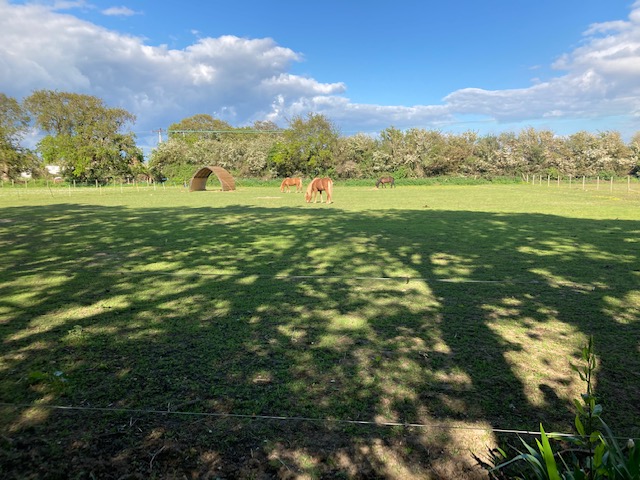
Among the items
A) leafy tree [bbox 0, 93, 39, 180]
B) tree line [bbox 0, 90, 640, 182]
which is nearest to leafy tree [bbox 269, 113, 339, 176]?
tree line [bbox 0, 90, 640, 182]

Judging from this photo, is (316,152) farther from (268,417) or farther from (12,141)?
(268,417)

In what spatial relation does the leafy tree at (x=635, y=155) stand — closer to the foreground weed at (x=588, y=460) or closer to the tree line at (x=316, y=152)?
the tree line at (x=316, y=152)

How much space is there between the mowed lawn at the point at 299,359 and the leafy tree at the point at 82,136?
171 ft

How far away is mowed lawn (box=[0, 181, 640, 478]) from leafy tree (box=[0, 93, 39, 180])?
44.0 metres

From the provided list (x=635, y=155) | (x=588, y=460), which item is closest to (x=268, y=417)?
(x=588, y=460)

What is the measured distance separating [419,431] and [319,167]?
53.4 meters

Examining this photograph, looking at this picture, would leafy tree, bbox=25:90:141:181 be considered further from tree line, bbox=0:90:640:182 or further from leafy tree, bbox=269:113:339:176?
leafy tree, bbox=269:113:339:176

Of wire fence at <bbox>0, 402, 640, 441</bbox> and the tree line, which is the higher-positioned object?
the tree line

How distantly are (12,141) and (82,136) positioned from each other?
9704mm

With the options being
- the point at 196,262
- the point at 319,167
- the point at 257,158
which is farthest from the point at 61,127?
the point at 196,262

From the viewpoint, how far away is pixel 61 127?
2082 inches

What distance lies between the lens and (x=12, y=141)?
43.8 meters

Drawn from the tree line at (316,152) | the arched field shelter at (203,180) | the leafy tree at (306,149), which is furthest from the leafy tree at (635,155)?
the arched field shelter at (203,180)

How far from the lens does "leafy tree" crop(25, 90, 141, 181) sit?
5094 centimetres
